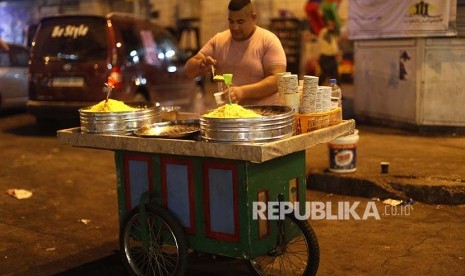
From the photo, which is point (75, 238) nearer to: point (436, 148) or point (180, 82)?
point (436, 148)

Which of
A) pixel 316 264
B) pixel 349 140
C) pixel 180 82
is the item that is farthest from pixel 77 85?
pixel 316 264

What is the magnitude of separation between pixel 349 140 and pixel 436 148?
2.00 meters

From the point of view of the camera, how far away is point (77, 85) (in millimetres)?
9852

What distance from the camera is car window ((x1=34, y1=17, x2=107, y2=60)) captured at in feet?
32.2

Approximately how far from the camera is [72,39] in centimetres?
993

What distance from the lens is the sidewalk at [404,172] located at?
20.2 ft

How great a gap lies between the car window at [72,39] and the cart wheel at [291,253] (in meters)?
6.18

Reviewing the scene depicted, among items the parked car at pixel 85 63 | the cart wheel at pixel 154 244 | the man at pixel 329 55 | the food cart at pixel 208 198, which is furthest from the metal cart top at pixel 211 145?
the man at pixel 329 55

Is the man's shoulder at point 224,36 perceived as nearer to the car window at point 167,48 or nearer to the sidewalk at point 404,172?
the sidewalk at point 404,172

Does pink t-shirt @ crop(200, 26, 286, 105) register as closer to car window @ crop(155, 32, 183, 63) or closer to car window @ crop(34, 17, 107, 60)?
car window @ crop(34, 17, 107, 60)

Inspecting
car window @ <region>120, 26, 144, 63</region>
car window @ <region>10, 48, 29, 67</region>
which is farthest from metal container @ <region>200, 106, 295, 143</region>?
car window @ <region>10, 48, 29, 67</region>

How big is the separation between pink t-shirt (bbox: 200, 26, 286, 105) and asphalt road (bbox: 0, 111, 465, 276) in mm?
1402

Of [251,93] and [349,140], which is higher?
[251,93]

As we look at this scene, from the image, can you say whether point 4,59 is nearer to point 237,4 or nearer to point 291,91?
Result: point 237,4
